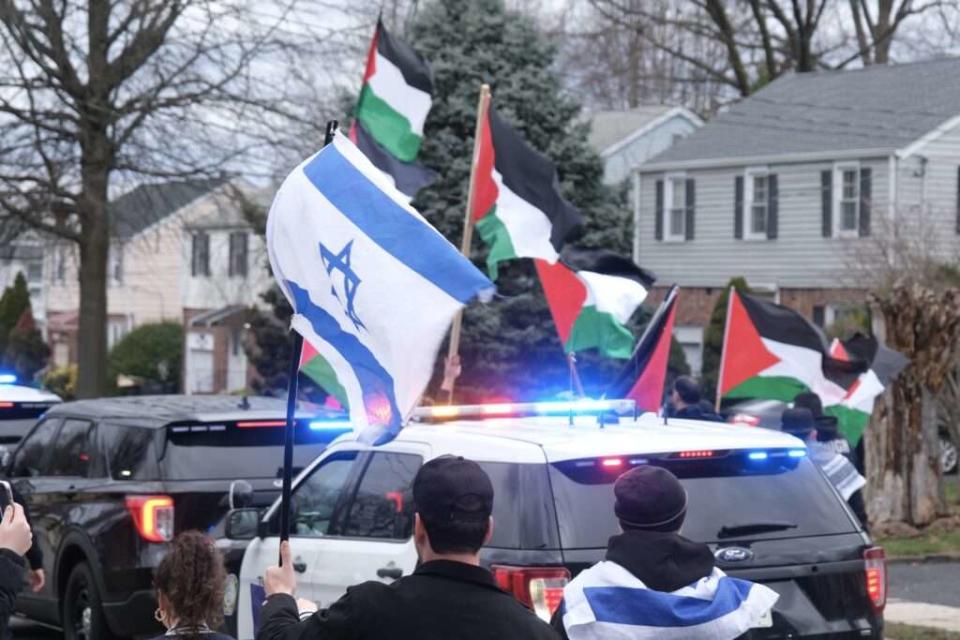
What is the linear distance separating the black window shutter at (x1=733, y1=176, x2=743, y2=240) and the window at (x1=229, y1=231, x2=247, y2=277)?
16.3m

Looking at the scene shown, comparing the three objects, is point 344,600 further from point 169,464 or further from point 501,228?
point 501,228

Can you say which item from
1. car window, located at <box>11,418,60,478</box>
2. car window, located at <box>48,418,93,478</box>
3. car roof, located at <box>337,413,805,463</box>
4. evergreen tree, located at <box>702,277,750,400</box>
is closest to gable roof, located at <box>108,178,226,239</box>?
evergreen tree, located at <box>702,277,750,400</box>

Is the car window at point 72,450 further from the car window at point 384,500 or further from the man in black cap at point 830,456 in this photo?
the man in black cap at point 830,456

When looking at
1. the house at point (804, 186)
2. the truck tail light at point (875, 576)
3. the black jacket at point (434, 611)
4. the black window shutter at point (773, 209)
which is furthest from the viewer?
the black window shutter at point (773, 209)

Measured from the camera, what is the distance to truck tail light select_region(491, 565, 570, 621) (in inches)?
252

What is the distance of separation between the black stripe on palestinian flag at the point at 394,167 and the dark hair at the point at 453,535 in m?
10.7

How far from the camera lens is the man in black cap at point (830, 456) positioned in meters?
10.2

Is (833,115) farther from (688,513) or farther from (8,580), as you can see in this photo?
(8,580)

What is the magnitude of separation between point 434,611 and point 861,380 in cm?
1129

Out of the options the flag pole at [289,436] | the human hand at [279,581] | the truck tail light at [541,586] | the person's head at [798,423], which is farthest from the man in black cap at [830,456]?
the human hand at [279,581]

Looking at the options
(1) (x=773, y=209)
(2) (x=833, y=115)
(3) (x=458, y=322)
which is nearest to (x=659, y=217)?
(1) (x=773, y=209)

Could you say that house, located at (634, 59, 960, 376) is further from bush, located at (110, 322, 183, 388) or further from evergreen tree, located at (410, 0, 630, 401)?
bush, located at (110, 322, 183, 388)

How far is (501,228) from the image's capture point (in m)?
12.6

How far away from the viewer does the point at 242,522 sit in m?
8.19
